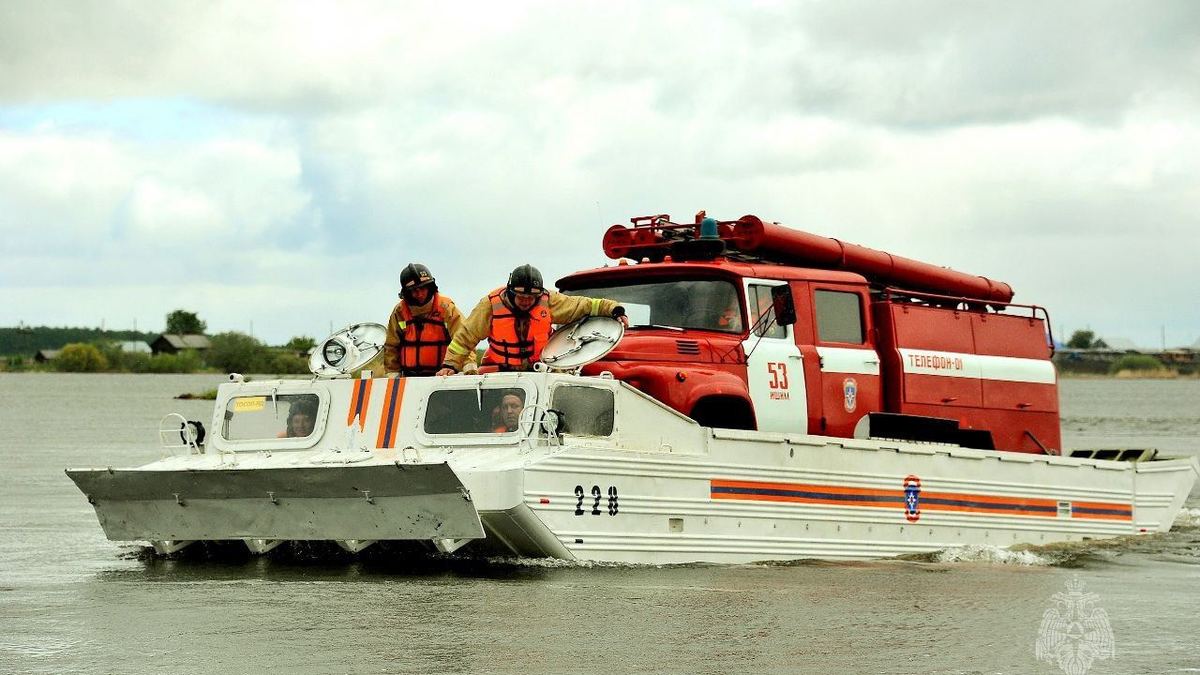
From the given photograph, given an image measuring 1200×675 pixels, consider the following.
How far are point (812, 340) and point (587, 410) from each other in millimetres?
2902

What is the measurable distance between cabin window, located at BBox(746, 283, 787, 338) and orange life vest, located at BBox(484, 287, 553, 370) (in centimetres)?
190

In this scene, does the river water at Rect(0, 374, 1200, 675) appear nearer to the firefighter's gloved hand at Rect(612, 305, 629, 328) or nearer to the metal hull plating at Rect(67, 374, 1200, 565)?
the metal hull plating at Rect(67, 374, 1200, 565)

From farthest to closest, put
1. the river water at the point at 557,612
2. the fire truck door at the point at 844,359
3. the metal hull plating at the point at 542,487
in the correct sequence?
the fire truck door at the point at 844,359 < the metal hull plating at the point at 542,487 < the river water at the point at 557,612

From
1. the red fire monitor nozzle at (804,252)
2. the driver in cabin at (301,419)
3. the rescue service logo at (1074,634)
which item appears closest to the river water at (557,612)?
the rescue service logo at (1074,634)

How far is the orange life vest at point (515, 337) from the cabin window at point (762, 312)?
1.90 m

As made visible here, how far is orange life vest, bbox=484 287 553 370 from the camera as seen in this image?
1347 centimetres

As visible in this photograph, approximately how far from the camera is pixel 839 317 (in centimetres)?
1518

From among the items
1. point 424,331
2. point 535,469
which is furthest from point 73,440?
point 535,469

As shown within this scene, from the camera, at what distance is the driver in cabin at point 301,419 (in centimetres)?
1368

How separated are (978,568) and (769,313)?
298 cm

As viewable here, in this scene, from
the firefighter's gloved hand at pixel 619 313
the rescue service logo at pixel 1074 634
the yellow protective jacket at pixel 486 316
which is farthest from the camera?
the yellow protective jacket at pixel 486 316

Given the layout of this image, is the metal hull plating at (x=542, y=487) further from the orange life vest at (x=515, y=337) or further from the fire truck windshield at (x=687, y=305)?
the fire truck windshield at (x=687, y=305)

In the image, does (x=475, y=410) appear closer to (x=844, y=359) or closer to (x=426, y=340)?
(x=426, y=340)

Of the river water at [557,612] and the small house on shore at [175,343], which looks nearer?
the river water at [557,612]
